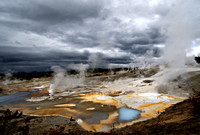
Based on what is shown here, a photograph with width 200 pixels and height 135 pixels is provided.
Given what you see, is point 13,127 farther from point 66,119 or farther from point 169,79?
point 169,79

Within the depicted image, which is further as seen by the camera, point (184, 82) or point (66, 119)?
point (184, 82)

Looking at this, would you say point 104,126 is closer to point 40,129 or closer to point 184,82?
point 40,129

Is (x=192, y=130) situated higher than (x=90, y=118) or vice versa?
(x=192, y=130)

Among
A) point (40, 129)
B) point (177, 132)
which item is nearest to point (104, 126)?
point (40, 129)

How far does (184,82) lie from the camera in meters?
21.4

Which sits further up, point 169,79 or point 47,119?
point 169,79

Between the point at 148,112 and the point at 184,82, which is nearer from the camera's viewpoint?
the point at 148,112

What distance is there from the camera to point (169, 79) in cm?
2469

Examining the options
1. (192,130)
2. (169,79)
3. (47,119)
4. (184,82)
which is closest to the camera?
(192,130)

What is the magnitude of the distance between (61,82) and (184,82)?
3422cm

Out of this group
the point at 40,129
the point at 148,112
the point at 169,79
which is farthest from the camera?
the point at 169,79

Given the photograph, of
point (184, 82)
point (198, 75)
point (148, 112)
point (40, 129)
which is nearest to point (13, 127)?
point (40, 129)

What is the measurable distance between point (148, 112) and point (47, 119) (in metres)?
9.50

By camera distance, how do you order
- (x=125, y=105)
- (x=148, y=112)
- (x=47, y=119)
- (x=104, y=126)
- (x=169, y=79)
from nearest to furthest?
(x=104, y=126), (x=47, y=119), (x=148, y=112), (x=125, y=105), (x=169, y=79)
